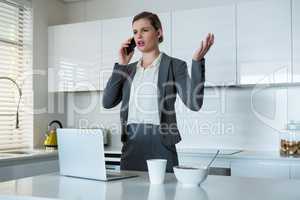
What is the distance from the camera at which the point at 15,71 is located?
3820 mm

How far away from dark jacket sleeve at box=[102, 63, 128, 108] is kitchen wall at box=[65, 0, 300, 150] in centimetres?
116

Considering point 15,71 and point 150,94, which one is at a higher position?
point 15,71

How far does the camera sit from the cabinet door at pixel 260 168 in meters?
2.92

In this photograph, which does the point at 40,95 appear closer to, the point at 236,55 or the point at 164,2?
the point at 164,2

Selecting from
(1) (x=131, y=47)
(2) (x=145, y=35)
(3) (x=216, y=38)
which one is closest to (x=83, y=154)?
(2) (x=145, y=35)

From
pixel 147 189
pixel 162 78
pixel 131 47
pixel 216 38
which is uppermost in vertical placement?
pixel 216 38

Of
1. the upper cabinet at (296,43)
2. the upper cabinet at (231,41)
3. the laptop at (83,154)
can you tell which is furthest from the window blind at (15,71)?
the upper cabinet at (296,43)

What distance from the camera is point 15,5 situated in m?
3.79

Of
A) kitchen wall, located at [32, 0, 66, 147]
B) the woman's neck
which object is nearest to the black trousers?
the woman's neck

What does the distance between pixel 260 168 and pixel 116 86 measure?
127cm

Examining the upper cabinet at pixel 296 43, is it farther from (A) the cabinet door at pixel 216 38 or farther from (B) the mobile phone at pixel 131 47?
(B) the mobile phone at pixel 131 47

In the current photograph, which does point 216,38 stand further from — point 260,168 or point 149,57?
point 260,168

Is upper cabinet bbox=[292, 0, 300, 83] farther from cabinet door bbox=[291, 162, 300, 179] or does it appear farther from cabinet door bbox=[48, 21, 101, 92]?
cabinet door bbox=[48, 21, 101, 92]

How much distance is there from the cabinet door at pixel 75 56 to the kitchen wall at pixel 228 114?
1.07 ft
